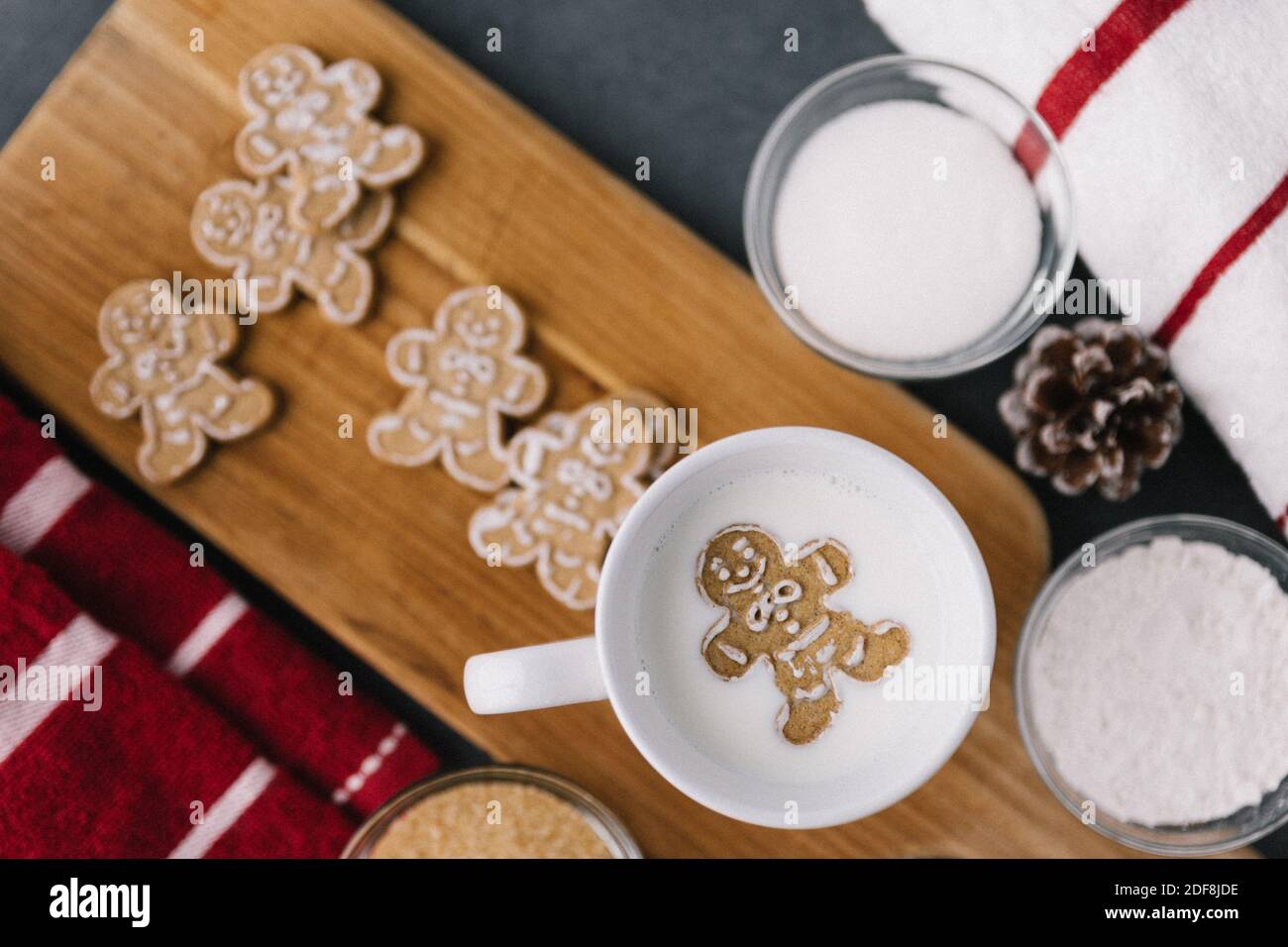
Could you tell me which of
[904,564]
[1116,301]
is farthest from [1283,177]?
[904,564]

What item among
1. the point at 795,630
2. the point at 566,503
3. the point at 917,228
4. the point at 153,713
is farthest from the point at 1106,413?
the point at 153,713

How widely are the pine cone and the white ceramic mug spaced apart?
0.22 m

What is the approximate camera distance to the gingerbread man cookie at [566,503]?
0.85 metres

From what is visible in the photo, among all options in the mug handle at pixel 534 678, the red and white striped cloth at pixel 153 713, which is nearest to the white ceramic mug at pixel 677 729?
the mug handle at pixel 534 678

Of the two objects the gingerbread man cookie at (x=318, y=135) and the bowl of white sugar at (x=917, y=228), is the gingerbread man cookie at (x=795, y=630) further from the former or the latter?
the gingerbread man cookie at (x=318, y=135)

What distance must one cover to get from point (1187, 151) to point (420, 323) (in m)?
0.62

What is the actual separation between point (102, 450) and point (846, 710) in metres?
0.63

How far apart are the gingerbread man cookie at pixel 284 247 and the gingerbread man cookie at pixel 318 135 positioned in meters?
0.01

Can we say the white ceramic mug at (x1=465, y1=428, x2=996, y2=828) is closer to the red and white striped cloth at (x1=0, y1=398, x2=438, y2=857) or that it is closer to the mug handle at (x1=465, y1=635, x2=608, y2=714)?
the mug handle at (x1=465, y1=635, x2=608, y2=714)

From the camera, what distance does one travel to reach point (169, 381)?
0.87m

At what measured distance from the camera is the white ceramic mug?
67 cm

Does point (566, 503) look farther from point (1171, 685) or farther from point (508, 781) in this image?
point (1171, 685)

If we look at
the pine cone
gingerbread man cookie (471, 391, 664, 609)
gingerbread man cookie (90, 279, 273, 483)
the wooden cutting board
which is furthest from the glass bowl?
the pine cone
